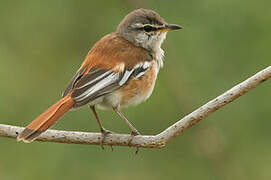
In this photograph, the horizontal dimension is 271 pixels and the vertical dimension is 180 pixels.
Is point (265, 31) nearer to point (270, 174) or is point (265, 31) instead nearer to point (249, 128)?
point (249, 128)

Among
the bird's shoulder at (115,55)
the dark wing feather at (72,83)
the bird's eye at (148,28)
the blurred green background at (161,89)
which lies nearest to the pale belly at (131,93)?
the bird's shoulder at (115,55)

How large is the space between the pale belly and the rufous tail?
64cm

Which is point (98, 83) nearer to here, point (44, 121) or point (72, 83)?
point (72, 83)

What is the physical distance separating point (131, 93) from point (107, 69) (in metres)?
0.43

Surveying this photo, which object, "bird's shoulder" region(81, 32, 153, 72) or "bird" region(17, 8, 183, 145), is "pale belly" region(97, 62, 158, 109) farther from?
"bird's shoulder" region(81, 32, 153, 72)

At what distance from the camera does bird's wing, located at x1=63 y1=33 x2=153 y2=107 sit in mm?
6473

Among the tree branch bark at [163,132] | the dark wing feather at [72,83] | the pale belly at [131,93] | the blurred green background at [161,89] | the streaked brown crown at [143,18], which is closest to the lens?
the tree branch bark at [163,132]

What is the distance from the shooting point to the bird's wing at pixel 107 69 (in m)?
6.47

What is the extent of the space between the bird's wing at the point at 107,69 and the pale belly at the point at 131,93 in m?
0.08

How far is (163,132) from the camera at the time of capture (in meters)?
5.96

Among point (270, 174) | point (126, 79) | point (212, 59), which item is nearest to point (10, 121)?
point (126, 79)

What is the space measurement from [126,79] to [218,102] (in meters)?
1.45

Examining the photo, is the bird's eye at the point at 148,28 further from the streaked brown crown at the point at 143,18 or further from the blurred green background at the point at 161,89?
the blurred green background at the point at 161,89

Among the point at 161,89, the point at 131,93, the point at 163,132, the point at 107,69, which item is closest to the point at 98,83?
the point at 107,69
